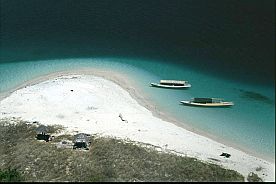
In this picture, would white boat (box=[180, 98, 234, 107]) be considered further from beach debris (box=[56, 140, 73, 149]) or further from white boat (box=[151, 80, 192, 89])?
beach debris (box=[56, 140, 73, 149])

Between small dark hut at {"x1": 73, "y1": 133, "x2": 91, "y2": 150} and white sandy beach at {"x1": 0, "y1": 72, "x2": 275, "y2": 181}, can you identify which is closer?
small dark hut at {"x1": 73, "y1": 133, "x2": 91, "y2": 150}

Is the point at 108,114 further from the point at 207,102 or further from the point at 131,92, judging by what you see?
the point at 207,102

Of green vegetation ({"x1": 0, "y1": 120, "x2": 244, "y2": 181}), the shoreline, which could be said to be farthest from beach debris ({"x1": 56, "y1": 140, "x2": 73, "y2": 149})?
the shoreline

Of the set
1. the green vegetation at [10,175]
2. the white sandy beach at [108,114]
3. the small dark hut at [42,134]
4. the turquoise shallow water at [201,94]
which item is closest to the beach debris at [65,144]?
the small dark hut at [42,134]

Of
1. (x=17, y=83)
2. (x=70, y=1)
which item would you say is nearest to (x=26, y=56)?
(x=17, y=83)

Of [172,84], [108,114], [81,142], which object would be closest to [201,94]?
[172,84]

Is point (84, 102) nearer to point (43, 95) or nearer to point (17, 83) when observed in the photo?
point (43, 95)
